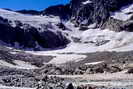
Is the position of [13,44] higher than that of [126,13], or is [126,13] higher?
[126,13]

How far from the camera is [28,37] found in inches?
7165

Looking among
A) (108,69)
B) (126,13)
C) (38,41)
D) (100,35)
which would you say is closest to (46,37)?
(38,41)

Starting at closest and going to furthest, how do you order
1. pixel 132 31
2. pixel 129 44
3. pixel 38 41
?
1. pixel 129 44
2. pixel 132 31
3. pixel 38 41

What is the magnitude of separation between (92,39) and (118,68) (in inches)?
4628

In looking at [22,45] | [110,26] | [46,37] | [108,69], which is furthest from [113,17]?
[108,69]

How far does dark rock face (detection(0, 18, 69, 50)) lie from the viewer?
17723cm

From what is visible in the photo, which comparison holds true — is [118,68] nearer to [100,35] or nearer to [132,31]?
[132,31]

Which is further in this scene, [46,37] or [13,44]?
[46,37]

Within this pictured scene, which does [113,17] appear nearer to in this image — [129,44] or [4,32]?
[129,44]

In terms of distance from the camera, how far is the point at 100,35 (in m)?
187

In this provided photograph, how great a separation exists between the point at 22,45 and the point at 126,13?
6642 cm

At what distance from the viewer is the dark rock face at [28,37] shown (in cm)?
17723

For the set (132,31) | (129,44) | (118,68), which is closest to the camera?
(118,68)

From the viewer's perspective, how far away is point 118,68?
67688mm
